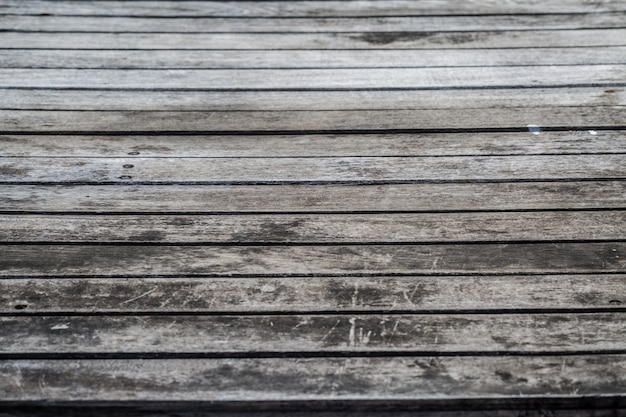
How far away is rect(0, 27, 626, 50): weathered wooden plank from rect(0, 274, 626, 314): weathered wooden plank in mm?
1409

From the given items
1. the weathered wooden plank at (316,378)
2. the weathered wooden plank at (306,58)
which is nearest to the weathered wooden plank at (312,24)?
the weathered wooden plank at (306,58)

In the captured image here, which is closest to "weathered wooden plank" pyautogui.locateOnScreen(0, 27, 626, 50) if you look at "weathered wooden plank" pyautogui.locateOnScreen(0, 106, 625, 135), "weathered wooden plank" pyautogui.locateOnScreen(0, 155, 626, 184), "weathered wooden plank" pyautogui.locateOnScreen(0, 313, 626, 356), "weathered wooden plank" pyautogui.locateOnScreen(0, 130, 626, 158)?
"weathered wooden plank" pyautogui.locateOnScreen(0, 106, 625, 135)

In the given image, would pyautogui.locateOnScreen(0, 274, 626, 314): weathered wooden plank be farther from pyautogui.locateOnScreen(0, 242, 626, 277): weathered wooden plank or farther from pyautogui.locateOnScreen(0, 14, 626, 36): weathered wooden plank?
pyautogui.locateOnScreen(0, 14, 626, 36): weathered wooden plank

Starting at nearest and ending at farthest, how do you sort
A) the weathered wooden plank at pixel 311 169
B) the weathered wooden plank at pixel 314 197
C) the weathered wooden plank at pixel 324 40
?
1. the weathered wooden plank at pixel 314 197
2. the weathered wooden plank at pixel 311 169
3. the weathered wooden plank at pixel 324 40

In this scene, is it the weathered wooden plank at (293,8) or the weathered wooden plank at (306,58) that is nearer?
the weathered wooden plank at (306,58)

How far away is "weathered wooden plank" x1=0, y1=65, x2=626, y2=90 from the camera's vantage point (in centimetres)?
274

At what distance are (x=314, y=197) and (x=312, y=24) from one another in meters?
1.28

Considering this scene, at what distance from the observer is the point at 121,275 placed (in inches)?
72.5

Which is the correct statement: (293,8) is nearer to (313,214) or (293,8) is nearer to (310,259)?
(313,214)

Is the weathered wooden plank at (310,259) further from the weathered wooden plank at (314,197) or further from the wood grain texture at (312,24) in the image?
the wood grain texture at (312,24)

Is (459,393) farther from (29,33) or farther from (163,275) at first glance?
(29,33)

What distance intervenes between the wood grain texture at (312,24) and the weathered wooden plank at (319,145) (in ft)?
2.82

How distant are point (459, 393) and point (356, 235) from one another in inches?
21.5

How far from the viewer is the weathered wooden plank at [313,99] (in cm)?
261
